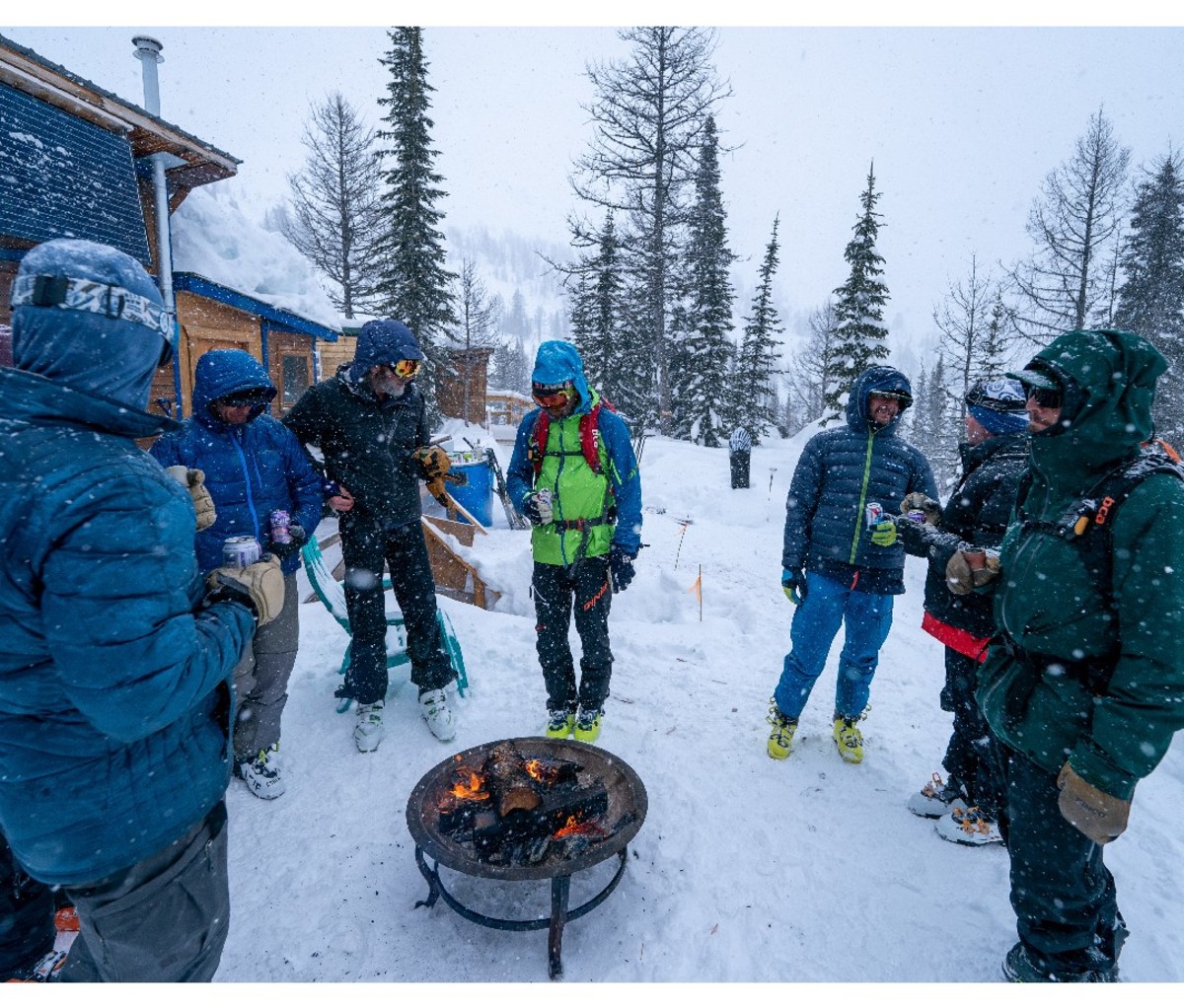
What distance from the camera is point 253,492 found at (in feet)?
10.9

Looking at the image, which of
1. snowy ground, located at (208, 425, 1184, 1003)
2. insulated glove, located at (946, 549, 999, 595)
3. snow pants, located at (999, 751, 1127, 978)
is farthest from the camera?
snowy ground, located at (208, 425, 1184, 1003)

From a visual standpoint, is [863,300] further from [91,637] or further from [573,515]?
[91,637]

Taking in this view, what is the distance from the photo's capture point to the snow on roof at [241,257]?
11.1 meters

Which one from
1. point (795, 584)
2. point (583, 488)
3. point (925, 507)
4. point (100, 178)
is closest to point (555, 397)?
point (583, 488)

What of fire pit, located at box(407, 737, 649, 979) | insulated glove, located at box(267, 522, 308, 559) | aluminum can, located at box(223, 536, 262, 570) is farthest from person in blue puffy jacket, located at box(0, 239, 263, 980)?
insulated glove, located at box(267, 522, 308, 559)

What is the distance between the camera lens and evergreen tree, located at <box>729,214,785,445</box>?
100 ft

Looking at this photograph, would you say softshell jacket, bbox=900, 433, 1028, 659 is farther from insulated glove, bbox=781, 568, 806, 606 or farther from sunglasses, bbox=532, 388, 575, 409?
sunglasses, bbox=532, 388, 575, 409

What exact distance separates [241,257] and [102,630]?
1382 cm

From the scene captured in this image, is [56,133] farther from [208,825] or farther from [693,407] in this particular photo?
[693,407]

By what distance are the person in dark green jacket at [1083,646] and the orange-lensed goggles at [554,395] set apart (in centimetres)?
235

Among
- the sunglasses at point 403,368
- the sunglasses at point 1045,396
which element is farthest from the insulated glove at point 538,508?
the sunglasses at point 1045,396

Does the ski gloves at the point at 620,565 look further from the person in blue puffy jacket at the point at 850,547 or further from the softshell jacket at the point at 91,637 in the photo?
the softshell jacket at the point at 91,637

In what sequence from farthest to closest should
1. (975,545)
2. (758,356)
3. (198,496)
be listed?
(758,356) < (975,545) < (198,496)

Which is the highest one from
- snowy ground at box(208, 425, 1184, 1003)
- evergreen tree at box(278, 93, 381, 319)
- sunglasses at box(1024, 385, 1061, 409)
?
evergreen tree at box(278, 93, 381, 319)
